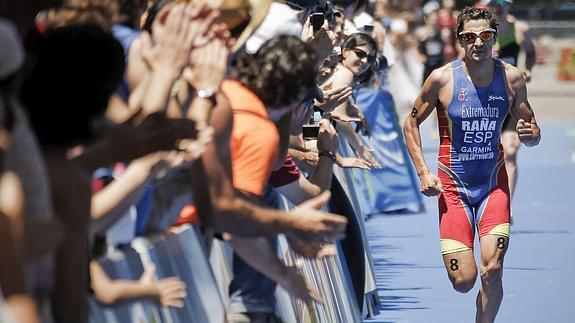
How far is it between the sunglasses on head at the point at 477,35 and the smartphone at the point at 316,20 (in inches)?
37.1

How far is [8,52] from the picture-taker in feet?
12.6

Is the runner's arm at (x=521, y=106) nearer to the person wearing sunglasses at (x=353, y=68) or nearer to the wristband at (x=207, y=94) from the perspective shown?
the person wearing sunglasses at (x=353, y=68)

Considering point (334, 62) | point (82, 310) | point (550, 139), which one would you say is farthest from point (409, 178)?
point (82, 310)

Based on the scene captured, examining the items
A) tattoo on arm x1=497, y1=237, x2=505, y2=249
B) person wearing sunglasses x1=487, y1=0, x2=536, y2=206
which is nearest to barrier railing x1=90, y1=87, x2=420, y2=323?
tattoo on arm x1=497, y1=237, x2=505, y2=249

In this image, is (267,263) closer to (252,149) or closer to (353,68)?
(252,149)

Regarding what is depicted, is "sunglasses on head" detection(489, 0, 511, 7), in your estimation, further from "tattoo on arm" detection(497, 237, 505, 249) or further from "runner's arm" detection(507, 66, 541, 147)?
"tattoo on arm" detection(497, 237, 505, 249)

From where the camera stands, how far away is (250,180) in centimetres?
573

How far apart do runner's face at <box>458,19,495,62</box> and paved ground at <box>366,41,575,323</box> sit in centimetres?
181

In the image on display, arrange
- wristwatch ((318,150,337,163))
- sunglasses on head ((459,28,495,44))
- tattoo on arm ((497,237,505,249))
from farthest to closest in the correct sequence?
sunglasses on head ((459,28,495,44))
tattoo on arm ((497,237,505,249))
wristwatch ((318,150,337,163))

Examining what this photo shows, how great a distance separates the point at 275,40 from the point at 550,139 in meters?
21.5

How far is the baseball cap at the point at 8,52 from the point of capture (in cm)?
383

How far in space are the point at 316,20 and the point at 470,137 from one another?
1.25m

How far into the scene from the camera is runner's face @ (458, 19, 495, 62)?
9.90 meters

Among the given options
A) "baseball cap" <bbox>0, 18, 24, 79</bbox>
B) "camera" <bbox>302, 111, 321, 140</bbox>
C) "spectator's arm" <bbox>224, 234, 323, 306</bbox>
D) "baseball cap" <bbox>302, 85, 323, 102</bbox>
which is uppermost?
"baseball cap" <bbox>0, 18, 24, 79</bbox>
